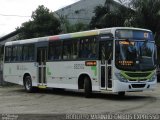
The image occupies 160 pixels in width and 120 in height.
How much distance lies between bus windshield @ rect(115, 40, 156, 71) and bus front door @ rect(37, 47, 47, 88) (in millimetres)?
6476

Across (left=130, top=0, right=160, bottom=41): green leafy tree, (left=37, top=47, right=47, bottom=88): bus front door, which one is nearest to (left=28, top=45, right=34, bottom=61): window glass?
(left=37, top=47, right=47, bottom=88): bus front door

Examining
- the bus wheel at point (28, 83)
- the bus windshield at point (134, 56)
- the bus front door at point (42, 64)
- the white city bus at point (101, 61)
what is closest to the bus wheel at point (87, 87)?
the white city bus at point (101, 61)

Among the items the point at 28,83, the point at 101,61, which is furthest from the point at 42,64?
the point at 101,61

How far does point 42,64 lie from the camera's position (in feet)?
79.0

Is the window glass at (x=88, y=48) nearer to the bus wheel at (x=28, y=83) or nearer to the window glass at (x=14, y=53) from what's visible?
the bus wheel at (x=28, y=83)

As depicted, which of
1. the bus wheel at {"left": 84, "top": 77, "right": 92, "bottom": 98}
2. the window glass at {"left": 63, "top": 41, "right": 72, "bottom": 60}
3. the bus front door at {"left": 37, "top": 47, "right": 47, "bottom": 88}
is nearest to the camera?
the bus wheel at {"left": 84, "top": 77, "right": 92, "bottom": 98}

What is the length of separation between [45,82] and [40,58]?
1.44 m

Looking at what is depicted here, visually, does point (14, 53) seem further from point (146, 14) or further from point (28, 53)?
point (146, 14)

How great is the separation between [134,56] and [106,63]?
1210 millimetres

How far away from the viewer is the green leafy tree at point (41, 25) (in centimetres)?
4562

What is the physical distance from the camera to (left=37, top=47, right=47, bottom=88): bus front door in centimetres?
2389

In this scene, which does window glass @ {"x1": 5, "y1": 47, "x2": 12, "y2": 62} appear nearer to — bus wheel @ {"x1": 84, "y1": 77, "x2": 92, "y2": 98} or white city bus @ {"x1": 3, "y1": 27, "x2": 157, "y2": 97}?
white city bus @ {"x1": 3, "y1": 27, "x2": 157, "y2": 97}

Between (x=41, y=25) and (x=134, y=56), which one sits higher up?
(x=41, y=25)

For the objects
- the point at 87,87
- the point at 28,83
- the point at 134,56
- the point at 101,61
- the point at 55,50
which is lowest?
the point at 28,83
